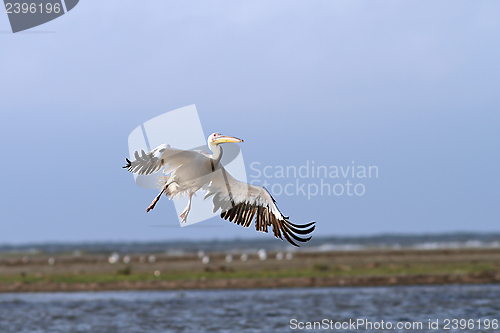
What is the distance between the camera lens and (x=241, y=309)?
2486 cm

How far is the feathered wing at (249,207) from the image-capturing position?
9773 mm

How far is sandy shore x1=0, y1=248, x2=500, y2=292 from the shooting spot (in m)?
31.2

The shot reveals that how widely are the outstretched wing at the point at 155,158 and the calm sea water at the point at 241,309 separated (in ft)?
44.5

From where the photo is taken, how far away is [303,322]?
74.0ft

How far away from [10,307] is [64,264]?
50.0 ft

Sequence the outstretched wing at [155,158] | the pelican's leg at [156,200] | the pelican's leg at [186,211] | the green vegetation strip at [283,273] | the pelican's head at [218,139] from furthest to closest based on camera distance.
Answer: the green vegetation strip at [283,273], the pelican's leg at [186,211], the outstretched wing at [155,158], the pelican's head at [218,139], the pelican's leg at [156,200]

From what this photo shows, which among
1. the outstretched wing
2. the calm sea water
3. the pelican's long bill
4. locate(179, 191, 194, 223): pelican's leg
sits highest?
the pelican's long bill

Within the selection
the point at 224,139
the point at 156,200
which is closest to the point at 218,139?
the point at 224,139

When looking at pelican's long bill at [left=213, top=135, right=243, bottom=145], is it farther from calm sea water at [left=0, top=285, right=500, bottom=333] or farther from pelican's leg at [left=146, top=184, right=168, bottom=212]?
calm sea water at [left=0, top=285, right=500, bottom=333]

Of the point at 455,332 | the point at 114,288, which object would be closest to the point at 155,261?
the point at 114,288

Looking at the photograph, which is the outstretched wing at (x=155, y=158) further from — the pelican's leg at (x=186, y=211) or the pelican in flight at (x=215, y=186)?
the pelican's leg at (x=186, y=211)

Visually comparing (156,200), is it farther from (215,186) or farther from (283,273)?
(283,273)

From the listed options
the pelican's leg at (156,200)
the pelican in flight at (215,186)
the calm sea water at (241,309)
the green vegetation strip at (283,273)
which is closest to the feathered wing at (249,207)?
the pelican in flight at (215,186)

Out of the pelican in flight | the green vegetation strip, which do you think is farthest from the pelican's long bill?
the green vegetation strip
